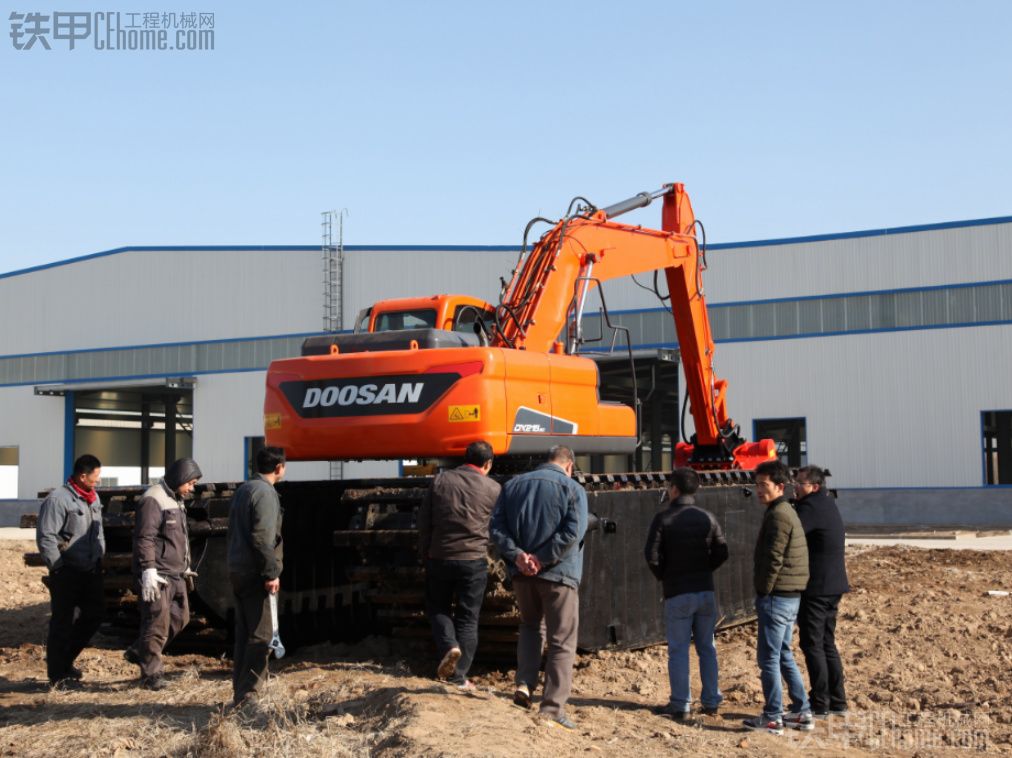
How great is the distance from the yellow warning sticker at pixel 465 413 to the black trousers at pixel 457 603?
1.53 meters

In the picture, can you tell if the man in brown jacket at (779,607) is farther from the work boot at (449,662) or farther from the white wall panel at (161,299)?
the white wall panel at (161,299)

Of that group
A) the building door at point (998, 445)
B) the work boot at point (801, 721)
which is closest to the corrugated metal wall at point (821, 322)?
the building door at point (998, 445)

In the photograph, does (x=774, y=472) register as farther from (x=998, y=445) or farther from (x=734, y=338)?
(x=998, y=445)

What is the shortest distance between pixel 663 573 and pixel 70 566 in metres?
4.71

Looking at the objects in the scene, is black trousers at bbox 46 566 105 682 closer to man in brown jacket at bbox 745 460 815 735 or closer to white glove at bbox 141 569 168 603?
white glove at bbox 141 569 168 603

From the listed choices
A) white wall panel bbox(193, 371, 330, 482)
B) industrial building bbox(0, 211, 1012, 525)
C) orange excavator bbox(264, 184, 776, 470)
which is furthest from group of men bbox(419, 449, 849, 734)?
white wall panel bbox(193, 371, 330, 482)

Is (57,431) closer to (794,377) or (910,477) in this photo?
(794,377)

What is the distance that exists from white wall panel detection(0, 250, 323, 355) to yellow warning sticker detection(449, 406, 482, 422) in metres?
24.9

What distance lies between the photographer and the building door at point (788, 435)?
3069cm

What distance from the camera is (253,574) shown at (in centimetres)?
786

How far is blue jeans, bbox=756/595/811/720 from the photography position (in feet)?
25.1

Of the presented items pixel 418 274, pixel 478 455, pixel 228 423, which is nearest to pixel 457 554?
pixel 478 455

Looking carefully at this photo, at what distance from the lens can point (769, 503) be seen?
311 inches

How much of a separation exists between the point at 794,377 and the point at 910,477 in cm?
377
